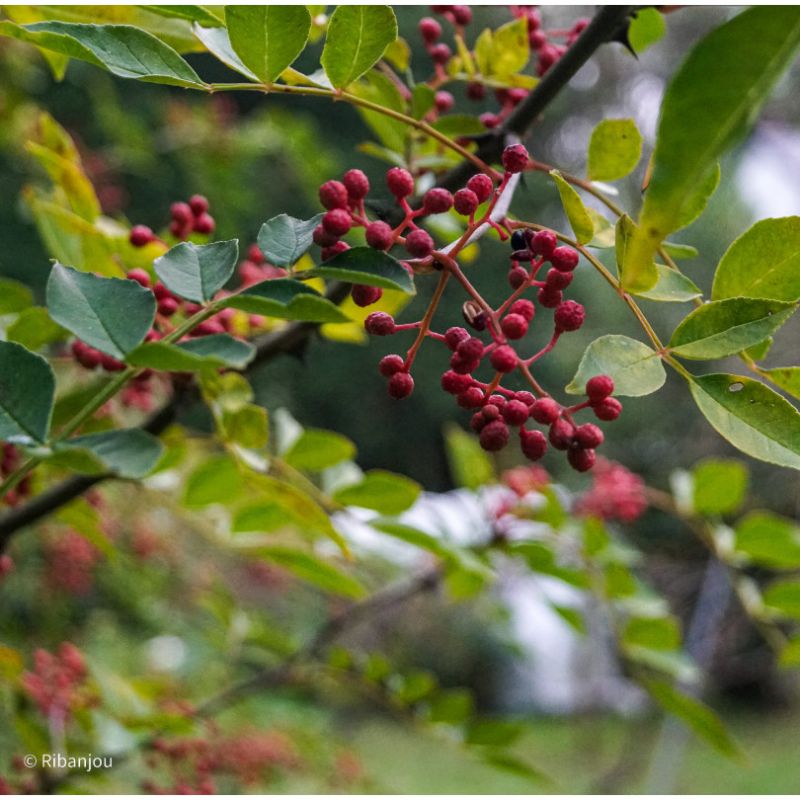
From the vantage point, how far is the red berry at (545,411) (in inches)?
13.2

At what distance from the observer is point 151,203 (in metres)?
6.19

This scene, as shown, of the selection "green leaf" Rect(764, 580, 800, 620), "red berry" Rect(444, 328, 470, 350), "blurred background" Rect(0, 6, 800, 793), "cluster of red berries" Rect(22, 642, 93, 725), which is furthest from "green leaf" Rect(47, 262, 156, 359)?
"blurred background" Rect(0, 6, 800, 793)

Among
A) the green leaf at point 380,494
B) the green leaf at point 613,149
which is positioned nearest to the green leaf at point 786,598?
the green leaf at point 380,494

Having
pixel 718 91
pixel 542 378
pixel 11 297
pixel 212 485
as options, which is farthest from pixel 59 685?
pixel 542 378

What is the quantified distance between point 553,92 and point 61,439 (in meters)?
0.29

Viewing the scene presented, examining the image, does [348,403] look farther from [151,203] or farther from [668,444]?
[668,444]

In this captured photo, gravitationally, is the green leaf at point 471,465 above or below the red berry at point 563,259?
below

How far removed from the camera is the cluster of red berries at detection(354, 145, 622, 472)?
33 centimetres

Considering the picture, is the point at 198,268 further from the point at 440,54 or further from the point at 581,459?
the point at 440,54

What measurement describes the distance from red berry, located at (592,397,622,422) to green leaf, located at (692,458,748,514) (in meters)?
0.56

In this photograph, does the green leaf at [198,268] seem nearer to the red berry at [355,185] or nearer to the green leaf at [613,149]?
the red berry at [355,185]

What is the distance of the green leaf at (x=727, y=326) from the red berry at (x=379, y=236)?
0.11 meters

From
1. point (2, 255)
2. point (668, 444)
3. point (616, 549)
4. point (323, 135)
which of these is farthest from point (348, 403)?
point (616, 549)

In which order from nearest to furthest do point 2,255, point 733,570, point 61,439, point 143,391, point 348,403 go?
point 61,439, point 143,391, point 733,570, point 2,255, point 348,403
